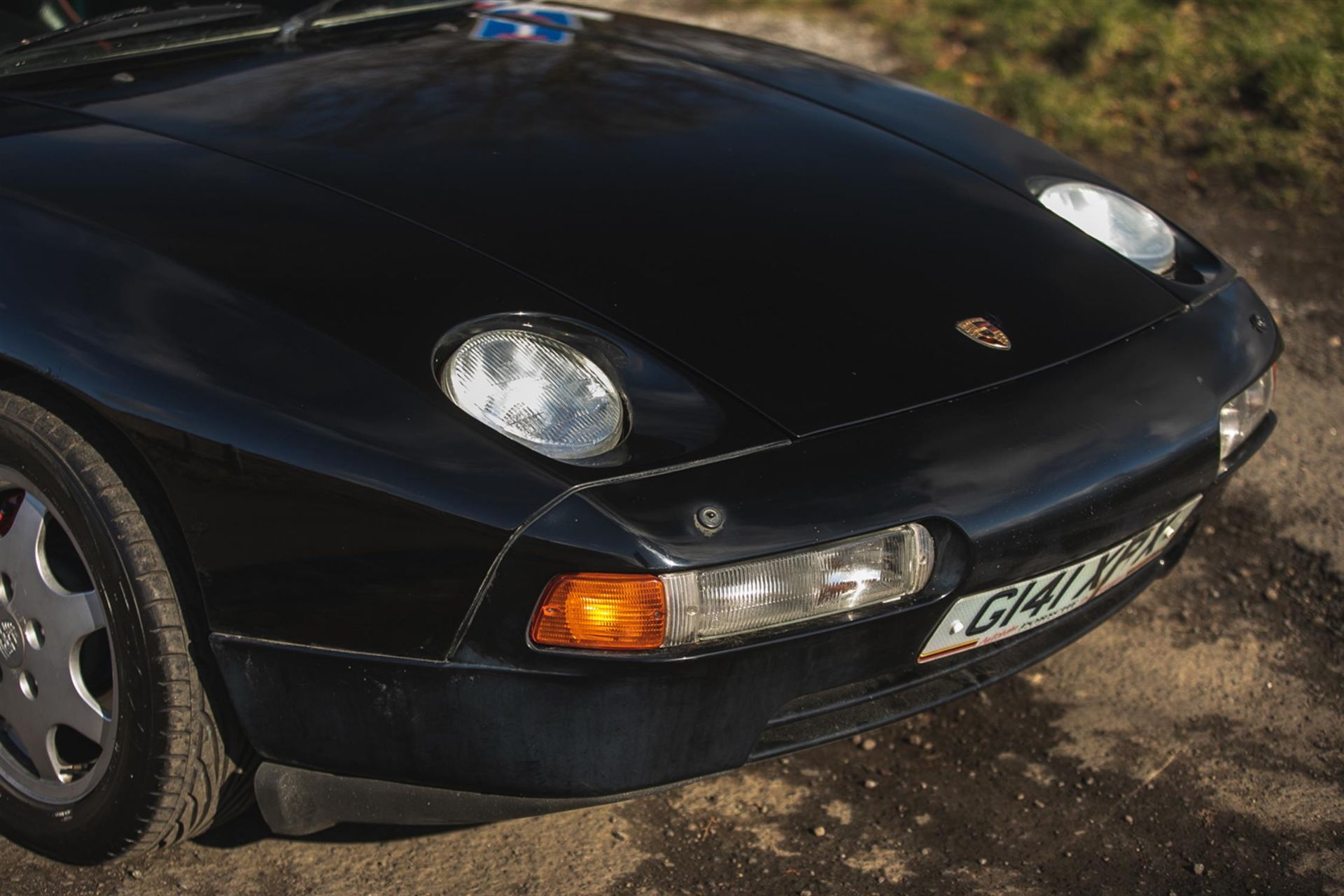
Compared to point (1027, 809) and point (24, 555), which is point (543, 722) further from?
point (1027, 809)

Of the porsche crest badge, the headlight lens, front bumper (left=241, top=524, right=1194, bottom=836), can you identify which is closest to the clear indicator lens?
front bumper (left=241, top=524, right=1194, bottom=836)

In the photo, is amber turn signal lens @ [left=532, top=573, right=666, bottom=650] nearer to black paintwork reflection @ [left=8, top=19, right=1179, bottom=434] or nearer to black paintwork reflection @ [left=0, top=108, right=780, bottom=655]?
black paintwork reflection @ [left=0, top=108, right=780, bottom=655]

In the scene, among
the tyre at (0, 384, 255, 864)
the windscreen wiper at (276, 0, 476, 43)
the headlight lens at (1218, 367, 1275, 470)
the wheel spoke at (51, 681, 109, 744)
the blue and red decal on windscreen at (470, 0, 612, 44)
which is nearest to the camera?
the tyre at (0, 384, 255, 864)

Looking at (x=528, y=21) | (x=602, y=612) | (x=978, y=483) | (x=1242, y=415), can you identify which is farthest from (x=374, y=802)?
(x=528, y=21)

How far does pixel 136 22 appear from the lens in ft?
9.33

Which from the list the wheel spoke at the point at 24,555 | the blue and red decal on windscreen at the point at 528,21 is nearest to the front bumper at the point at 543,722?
the wheel spoke at the point at 24,555

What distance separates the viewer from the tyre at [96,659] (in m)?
2.09

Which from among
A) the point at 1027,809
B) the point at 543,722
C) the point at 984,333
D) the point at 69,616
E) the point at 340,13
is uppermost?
the point at 340,13

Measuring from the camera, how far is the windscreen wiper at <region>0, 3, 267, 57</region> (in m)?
2.73

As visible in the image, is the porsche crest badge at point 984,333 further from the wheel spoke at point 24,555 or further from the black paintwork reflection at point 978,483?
the wheel spoke at point 24,555

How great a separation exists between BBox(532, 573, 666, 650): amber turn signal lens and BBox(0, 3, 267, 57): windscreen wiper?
1.61 metres

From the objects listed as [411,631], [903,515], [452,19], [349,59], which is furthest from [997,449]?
[452,19]

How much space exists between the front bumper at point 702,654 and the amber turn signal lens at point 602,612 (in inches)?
0.7

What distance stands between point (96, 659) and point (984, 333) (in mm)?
1506
